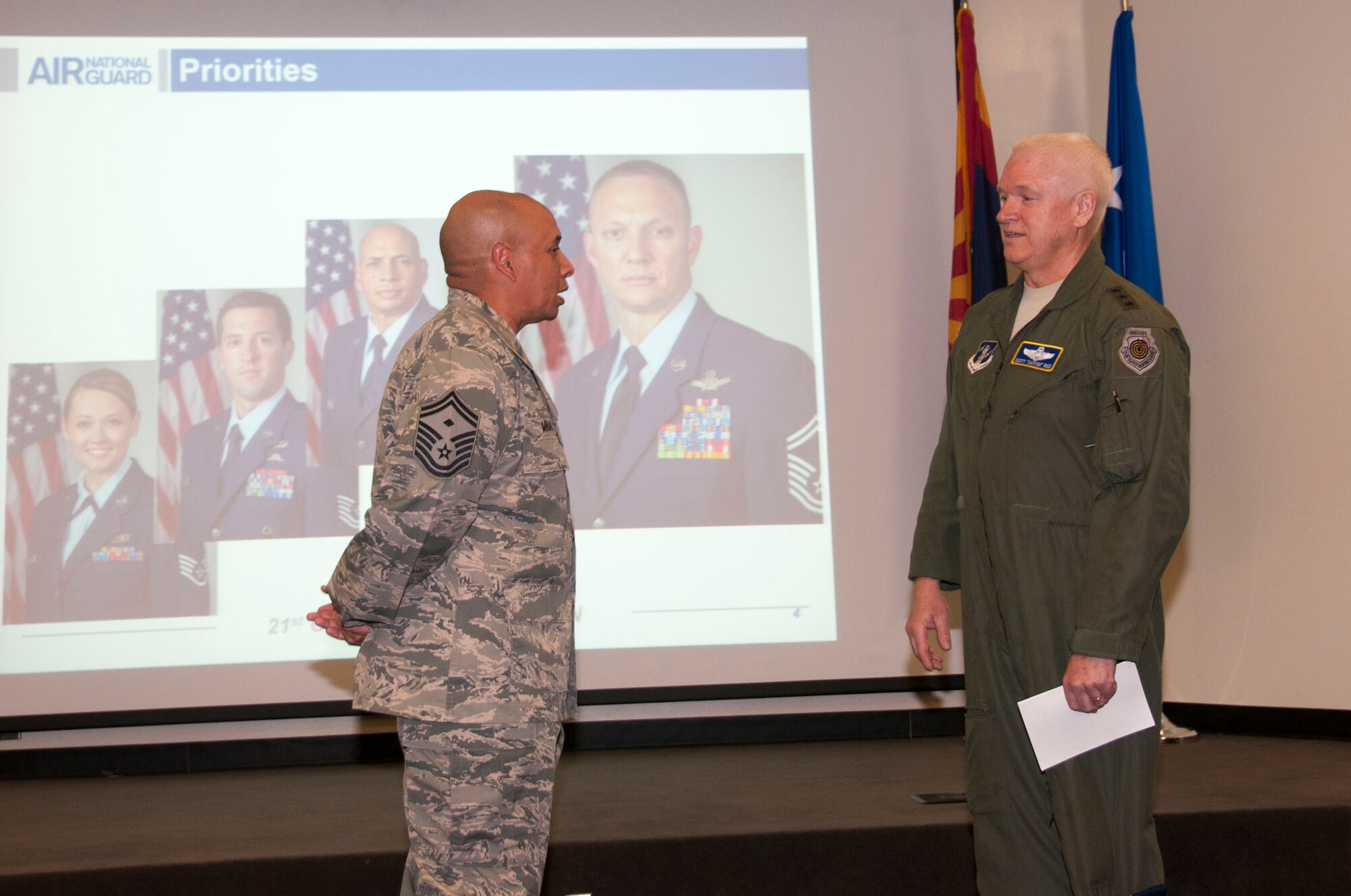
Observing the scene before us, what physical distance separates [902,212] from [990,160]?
1.17 ft

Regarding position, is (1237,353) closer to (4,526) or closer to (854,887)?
(854,887)

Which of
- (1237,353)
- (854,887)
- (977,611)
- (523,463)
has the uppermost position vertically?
(1237,353)

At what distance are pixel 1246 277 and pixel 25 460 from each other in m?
4.15

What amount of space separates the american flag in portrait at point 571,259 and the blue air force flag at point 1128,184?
1.77 metres

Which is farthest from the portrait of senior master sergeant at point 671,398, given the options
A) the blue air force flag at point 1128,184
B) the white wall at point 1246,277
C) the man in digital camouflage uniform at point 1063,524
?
the man in digital camouflage uniform at point 1063,524

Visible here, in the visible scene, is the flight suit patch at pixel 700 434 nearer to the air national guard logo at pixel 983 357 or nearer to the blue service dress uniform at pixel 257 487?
the blue service dress uniform at pixel 257 487

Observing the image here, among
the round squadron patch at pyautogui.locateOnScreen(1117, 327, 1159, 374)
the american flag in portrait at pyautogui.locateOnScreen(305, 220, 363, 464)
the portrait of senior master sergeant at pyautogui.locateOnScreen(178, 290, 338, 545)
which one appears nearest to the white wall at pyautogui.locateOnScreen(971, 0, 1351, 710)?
the round squadron patch at pyautogui.locateOnScreen(1117, 327, 1159, 374)

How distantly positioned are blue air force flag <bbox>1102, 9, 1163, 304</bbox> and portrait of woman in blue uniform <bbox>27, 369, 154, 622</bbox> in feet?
11.0

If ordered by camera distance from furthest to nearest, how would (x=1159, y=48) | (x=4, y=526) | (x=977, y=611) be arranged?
(x=1159, y=48), (x=4, y=526), (x=977, y=611)

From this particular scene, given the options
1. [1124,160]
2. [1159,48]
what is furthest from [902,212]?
[1159,48]

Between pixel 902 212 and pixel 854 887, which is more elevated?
pixel 902 212

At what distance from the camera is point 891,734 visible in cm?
384

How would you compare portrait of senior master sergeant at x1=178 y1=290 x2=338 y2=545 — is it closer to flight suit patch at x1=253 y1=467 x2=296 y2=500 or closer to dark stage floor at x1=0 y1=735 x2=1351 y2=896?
flight suit patch at x1=253 y1=467 x2=296 y2=500

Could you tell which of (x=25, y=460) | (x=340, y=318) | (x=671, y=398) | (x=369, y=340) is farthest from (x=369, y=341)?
(x=25, y=460)
